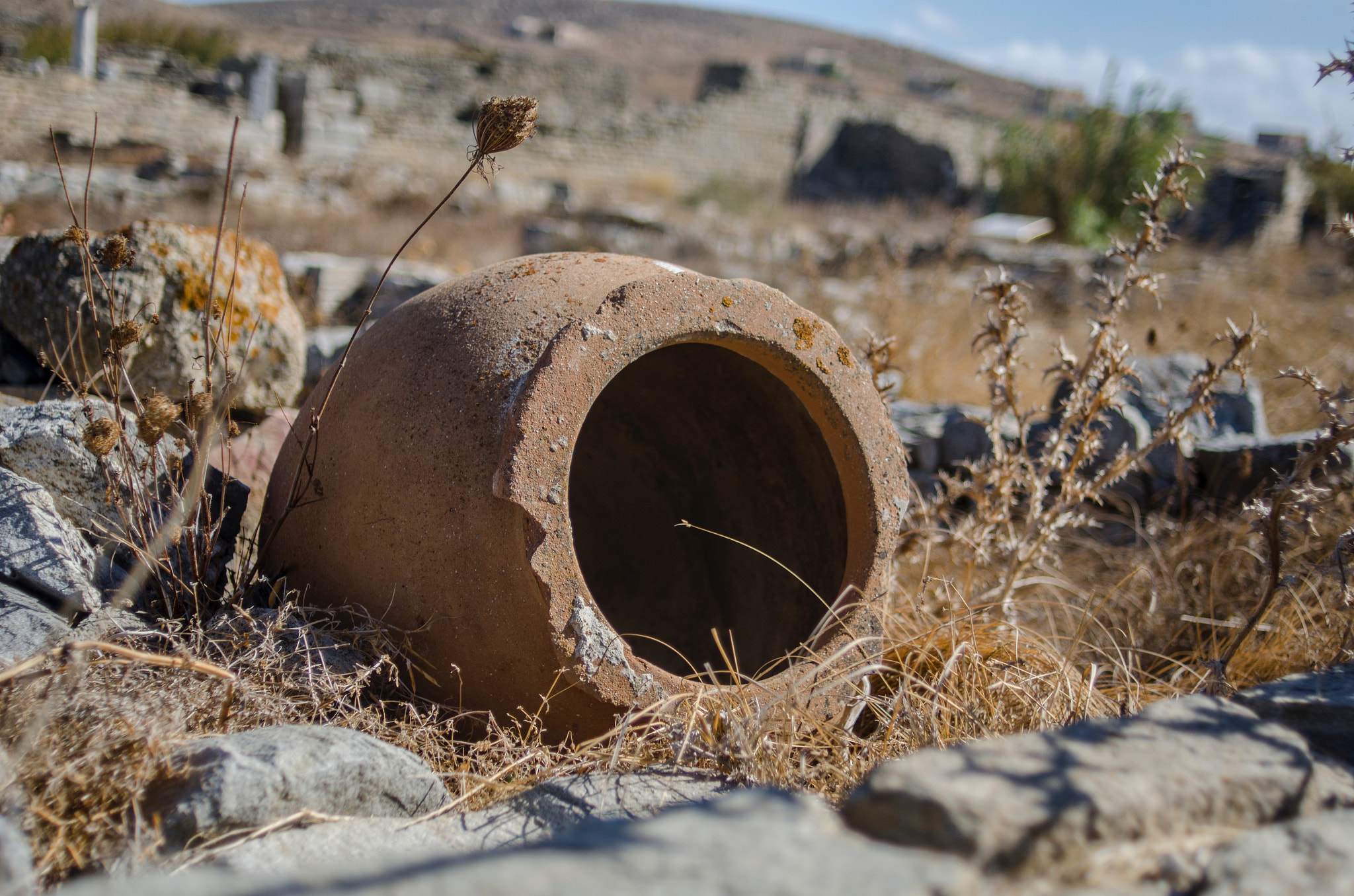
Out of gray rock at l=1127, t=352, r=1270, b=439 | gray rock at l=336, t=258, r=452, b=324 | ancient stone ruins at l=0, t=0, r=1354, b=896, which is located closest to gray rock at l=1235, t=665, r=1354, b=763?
ancient stone ruins at l=0, t=0, r=1354, b=896

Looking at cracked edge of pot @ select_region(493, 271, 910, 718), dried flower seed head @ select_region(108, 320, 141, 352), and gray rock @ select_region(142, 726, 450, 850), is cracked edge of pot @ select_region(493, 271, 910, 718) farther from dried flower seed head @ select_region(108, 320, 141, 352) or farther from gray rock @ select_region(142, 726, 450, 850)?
dried flower seed head @ select_region(108, 320, 141, 352)

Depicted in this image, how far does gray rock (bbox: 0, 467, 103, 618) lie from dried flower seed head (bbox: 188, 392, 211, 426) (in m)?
0.35

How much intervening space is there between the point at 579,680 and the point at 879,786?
2.44 feet

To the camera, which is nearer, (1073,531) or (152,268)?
(152,268)

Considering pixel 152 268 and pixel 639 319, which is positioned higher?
pixel 639 319

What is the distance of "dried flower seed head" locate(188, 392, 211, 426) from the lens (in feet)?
5.66

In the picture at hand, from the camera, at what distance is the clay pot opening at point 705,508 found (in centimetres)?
234

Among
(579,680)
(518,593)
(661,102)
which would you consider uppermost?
(661,102)

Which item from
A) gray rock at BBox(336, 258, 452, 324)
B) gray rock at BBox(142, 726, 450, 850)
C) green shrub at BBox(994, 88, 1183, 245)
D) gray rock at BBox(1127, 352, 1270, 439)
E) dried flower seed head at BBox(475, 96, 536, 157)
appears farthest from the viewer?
green shrub at BBox(994, 88, 1183, 245)

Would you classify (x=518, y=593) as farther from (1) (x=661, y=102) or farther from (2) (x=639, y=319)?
(1) (x=661, y=102)

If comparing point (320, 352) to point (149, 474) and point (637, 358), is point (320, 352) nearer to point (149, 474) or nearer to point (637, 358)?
point (149, 474)

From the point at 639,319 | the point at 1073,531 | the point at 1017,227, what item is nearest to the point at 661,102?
the point at 1017,227

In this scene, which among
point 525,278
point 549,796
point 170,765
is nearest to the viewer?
point 170,765

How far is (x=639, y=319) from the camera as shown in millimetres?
1705
